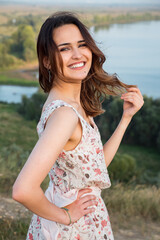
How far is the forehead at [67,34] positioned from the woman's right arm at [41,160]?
1.08ft

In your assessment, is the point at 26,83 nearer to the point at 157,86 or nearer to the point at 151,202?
the point at 157,86

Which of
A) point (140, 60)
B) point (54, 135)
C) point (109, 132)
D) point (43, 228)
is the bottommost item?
point (109, 132)

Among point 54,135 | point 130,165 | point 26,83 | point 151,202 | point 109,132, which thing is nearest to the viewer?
point 54,135

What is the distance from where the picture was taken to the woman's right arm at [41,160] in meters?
0.99

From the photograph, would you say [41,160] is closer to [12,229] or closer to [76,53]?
[76,53]

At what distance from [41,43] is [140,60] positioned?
1266 inches

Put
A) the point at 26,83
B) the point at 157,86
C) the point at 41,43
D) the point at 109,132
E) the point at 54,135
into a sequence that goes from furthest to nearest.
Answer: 1. the point at 26,83
2. the point at 157,86
3. the point at 109,132
4. the point at 41,43
5. the point at 54,135

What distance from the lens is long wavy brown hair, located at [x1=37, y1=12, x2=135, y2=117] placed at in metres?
1.26

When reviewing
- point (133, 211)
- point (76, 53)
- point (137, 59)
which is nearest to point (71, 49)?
point (76, 53)

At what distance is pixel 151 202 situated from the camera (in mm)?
3965

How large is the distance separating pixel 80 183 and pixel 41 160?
1.07 feet

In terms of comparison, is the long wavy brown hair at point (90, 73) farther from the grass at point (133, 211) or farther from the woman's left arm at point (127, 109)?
the grass at point (133, 211)

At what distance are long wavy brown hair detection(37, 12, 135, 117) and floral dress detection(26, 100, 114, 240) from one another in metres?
0.21

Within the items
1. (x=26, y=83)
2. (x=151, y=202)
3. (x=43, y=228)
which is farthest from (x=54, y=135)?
(x=26, y=83)
